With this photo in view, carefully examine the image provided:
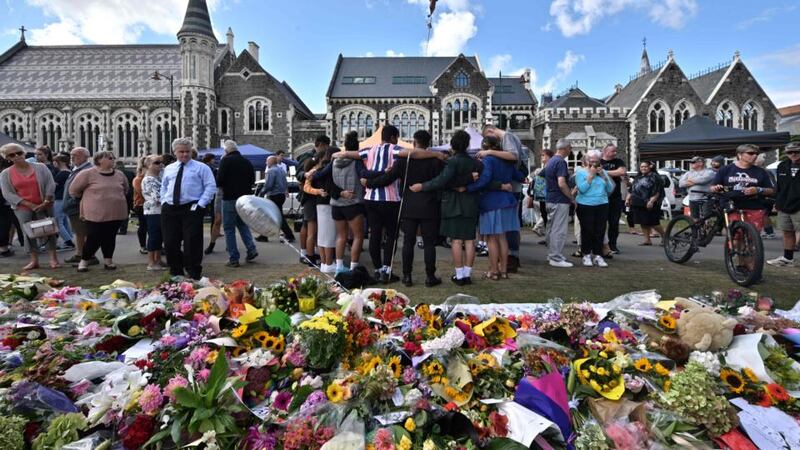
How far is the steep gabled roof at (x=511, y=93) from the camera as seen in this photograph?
136 ft

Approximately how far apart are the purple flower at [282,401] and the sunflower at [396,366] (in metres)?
0.52

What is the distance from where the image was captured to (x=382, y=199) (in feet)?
19.6

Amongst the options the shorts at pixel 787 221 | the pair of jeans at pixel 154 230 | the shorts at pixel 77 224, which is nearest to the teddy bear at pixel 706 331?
the shorts at pixel 787 221

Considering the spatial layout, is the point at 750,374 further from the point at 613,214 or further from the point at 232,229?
the point at 232,229

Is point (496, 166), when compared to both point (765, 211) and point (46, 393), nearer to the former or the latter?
point (765, 211)

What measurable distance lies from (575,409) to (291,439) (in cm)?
133

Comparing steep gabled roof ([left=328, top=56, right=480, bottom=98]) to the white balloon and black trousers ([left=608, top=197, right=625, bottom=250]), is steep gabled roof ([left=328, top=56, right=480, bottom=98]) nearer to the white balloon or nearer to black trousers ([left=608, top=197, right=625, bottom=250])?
black trousers ([left=608, top=197, right=625, bottom=250])

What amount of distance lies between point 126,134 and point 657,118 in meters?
43.4

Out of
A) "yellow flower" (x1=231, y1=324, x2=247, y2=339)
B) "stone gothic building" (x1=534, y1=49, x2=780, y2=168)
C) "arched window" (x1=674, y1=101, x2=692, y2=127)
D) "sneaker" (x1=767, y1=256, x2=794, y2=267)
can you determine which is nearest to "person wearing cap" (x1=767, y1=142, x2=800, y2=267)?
"sneaker" (x1=767, y1=256, x2=794, y2=267)

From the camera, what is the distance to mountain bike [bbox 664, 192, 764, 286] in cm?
577

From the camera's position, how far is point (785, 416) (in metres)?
2.19

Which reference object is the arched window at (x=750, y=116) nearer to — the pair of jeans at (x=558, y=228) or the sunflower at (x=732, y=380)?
the pair of jeans at (x=558, y=228)

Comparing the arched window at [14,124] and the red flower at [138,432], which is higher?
the arched window at [14,124]

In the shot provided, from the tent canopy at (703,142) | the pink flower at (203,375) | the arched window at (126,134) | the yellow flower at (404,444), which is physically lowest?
the yellow flower at (404,444)
